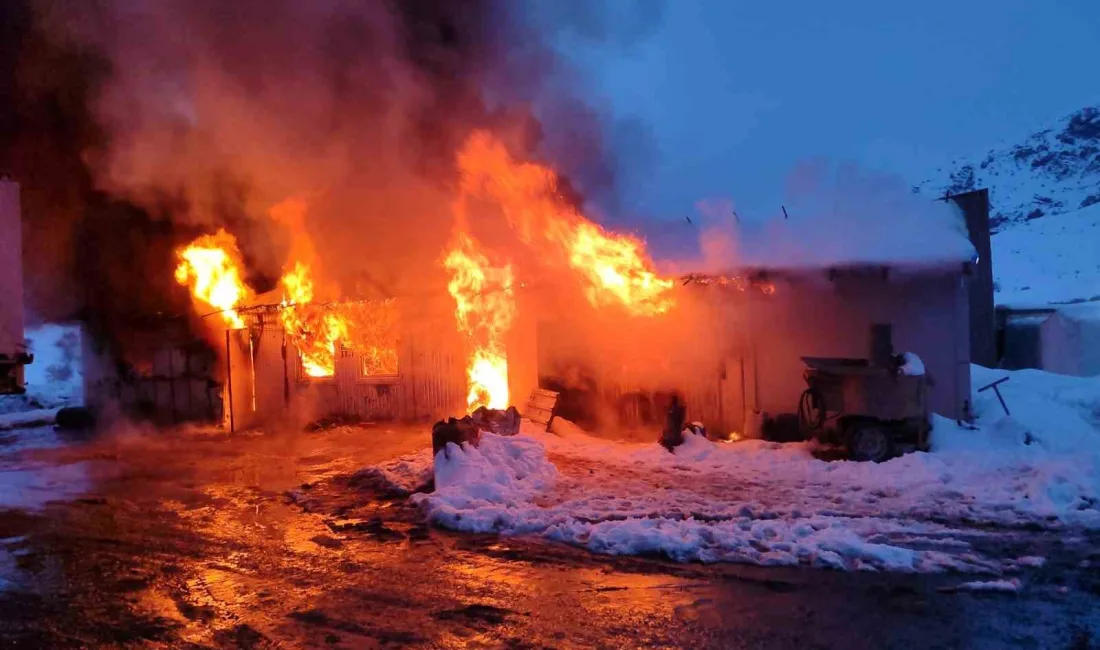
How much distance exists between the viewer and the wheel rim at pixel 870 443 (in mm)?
10242

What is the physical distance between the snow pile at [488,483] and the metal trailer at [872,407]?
407 centimetres

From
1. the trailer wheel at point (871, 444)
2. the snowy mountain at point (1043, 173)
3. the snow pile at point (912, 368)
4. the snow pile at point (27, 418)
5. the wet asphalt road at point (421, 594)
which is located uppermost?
the snowy mountain at point (1043, 173)

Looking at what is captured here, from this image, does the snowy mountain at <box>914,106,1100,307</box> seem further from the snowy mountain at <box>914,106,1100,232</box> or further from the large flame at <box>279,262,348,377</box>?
the large flame at <box>279,262,348,377</box>

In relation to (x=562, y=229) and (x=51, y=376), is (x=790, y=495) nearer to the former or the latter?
(x=562, y=229)

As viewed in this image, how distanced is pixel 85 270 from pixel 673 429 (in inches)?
702

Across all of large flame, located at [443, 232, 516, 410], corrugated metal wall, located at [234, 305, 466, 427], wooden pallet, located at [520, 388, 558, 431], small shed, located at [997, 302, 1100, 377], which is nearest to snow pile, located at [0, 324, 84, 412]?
corrugated metal wall, located at [234, 305, 466, 427]

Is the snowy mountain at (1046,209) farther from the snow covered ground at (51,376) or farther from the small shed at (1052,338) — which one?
the snow covered ground at (51,376)

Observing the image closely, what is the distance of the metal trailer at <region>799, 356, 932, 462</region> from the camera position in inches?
400

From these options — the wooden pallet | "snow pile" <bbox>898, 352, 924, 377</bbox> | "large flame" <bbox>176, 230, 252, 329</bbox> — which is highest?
"large flame" <bbox>176, 230, 252, 329</bbox>

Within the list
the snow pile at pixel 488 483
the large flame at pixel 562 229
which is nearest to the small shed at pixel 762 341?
the large flame at pixel 562 229

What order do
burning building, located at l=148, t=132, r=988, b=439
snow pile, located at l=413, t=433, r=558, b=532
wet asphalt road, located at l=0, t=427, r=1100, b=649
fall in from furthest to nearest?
burning building, located at l=148, t=132, r=988, b=439 < snow pile, located at l=413, t=433, r=558, b=532 < wet asphalt road, located at l=0, t=427, r=1100, b=649

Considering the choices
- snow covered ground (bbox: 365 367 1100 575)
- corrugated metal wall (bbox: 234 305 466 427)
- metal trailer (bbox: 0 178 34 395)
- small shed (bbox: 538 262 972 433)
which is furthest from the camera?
corrugated metal wall (bbox: 234 305 466 427)

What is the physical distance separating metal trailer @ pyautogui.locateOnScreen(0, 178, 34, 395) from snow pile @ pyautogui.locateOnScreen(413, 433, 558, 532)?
16.2ft

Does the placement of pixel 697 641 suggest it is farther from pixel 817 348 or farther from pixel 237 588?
pixel 817 348
